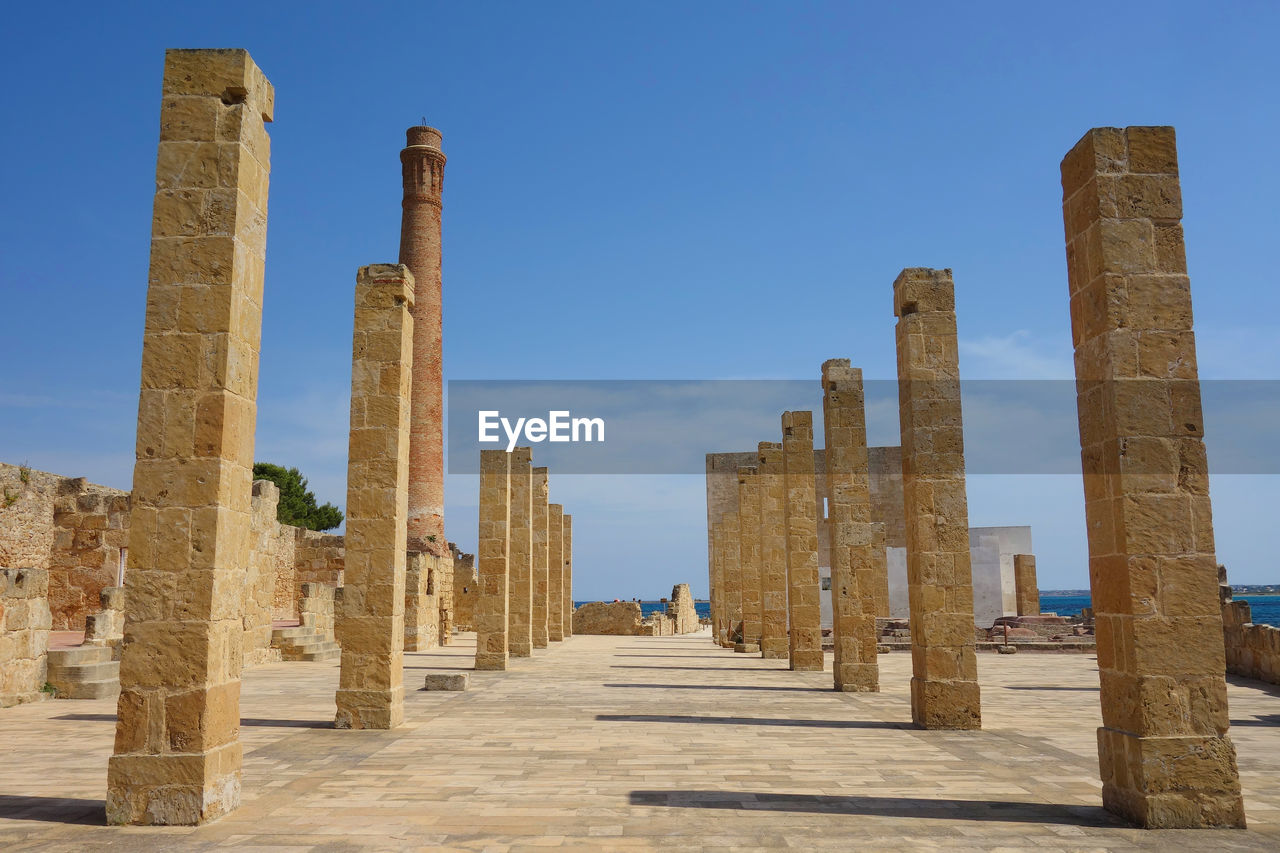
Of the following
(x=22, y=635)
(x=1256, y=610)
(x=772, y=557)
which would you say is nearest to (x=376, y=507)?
(x=22, y=635)

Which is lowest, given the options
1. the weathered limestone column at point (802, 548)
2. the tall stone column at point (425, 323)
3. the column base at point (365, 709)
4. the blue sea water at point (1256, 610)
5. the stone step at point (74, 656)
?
the blue sea water at point (1256, 610)

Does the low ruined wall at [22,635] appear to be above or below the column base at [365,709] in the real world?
above

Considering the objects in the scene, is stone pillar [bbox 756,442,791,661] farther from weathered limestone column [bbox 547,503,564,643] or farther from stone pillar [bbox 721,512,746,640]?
weathered limestone column [bbox 547,503,564,643]

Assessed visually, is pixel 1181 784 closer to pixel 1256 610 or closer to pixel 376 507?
pixel 376 507

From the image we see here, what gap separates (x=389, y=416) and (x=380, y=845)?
520cm

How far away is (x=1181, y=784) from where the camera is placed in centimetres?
536

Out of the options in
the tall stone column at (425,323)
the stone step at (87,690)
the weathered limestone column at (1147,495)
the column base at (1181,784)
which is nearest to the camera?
the column base at (1181,784)

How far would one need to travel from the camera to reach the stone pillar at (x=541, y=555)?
22578 millimetres

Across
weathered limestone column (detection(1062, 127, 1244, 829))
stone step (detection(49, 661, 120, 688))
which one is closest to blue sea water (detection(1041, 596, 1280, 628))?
weathered limestone column (detection(1062, 127, 1244, 829))

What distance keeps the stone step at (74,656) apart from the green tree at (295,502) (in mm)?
33448

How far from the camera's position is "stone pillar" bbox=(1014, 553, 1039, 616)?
33.3 m

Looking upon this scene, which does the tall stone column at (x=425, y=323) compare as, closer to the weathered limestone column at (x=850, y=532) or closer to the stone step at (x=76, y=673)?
the stone step at (x=76, y=673)

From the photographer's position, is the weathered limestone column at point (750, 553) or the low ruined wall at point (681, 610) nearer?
the weathered limestone column at point (750, 553)

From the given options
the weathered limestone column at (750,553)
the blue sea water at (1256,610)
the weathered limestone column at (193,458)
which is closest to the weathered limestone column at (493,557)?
the weathered limestone column at (750,553)
